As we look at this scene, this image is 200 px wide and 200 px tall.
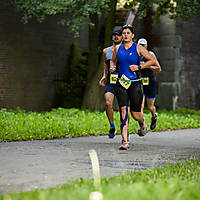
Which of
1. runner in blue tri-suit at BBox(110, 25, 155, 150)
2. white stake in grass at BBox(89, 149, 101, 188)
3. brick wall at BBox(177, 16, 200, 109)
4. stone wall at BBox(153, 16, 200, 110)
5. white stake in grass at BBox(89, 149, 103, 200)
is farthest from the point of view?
brick wall at BBox(177, 16, 200, 109)

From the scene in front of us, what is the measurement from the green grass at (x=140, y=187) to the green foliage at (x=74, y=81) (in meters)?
12.3

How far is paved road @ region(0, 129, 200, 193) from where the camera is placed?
229 inches

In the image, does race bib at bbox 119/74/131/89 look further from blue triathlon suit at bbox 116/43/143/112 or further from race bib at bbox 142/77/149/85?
race bib at bbox 142/77/149/85

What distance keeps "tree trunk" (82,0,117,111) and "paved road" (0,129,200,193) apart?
6290mm

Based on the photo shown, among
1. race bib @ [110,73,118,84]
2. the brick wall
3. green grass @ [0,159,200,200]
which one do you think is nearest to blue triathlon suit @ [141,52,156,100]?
race bib @ [110,73,118,84]

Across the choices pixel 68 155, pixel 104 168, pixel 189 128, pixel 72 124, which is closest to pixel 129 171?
pixel 104 168

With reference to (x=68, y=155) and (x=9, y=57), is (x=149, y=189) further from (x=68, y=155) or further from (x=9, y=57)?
(x=9, y=57)

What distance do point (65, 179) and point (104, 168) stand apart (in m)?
0.98

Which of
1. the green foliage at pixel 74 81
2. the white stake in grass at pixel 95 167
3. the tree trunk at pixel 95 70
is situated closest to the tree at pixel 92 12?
the tree trunk at pixel 95 70

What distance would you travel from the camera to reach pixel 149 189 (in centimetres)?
450

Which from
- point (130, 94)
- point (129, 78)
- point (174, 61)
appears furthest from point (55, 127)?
point (174, 61)

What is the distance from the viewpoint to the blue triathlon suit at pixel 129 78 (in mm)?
8820

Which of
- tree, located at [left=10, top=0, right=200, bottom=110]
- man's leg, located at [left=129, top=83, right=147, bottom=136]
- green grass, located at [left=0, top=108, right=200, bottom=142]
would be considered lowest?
green grass, located at [left=0, top=108, right=200, bottom=142]

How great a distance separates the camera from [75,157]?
7.68m
